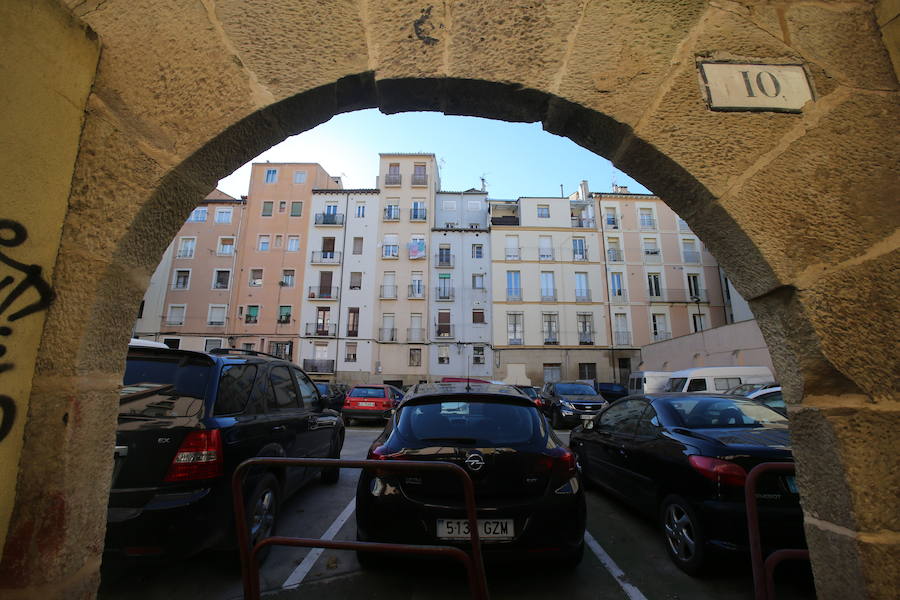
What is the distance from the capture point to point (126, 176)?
1466mm

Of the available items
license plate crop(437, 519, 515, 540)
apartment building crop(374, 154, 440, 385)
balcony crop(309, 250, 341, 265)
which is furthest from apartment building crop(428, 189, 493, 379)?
license plate crop(437, 519, 515, 540)

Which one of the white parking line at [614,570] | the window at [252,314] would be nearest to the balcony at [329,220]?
the window at [252,314]

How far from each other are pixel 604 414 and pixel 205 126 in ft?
17.3

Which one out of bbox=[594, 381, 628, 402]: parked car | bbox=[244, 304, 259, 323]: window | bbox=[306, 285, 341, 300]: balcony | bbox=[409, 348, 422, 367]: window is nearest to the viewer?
bbox=[594, 381, 628, 402]: parked car

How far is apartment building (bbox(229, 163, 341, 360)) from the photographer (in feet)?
97.0

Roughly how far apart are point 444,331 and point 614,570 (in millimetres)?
27230

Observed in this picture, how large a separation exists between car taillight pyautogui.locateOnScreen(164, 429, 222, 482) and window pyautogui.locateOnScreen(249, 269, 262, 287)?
30629mm

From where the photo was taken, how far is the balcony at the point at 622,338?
2944 centimetres

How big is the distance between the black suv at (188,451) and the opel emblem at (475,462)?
5.70 feet

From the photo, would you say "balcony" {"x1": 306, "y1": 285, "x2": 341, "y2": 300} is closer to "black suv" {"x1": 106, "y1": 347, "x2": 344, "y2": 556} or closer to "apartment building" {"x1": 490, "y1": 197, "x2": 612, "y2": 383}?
"apartment building" {"x1": 490, "y1": 197, "x2": 612, "y2": 383}

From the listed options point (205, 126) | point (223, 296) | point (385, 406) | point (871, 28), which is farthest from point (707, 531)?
point (223, 296)

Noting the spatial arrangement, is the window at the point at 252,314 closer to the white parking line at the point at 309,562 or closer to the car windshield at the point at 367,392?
Answer: the car windshield at the point at 367,392

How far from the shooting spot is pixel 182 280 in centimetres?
3077

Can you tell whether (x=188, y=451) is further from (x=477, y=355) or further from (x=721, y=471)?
(x=477, y=355)
